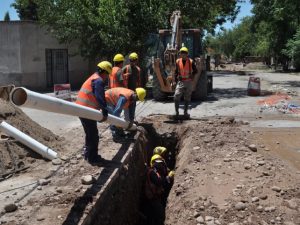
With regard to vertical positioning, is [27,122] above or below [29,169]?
above

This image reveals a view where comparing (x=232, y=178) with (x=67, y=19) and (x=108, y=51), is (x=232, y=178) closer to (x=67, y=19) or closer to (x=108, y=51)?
(x=108, y=51)

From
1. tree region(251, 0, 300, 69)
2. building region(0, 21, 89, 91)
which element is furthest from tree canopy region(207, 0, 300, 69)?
building region(0, 21, 89, 91)

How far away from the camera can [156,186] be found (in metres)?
9.00

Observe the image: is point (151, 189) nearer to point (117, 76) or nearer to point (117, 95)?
point (117, 95)

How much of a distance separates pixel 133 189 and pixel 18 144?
236 cm

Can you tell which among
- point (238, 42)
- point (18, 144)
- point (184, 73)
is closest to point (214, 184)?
point (18, 144)

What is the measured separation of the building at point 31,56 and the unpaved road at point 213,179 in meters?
→ 12.4

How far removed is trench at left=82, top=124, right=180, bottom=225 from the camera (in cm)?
656

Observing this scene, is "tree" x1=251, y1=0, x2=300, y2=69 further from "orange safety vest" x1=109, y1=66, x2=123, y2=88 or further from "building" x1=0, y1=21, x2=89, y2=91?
"orange safety vest" x1=109, y1=66, x2=123, y2=88

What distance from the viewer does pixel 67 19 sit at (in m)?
20.0

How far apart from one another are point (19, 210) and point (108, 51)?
47.1ft

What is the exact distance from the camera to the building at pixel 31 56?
2273 centimetres

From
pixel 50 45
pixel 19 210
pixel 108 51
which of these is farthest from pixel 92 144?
pixel 50 45

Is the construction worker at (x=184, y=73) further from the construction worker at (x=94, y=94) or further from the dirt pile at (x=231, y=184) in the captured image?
the construction worker at (x=94, y=94)
